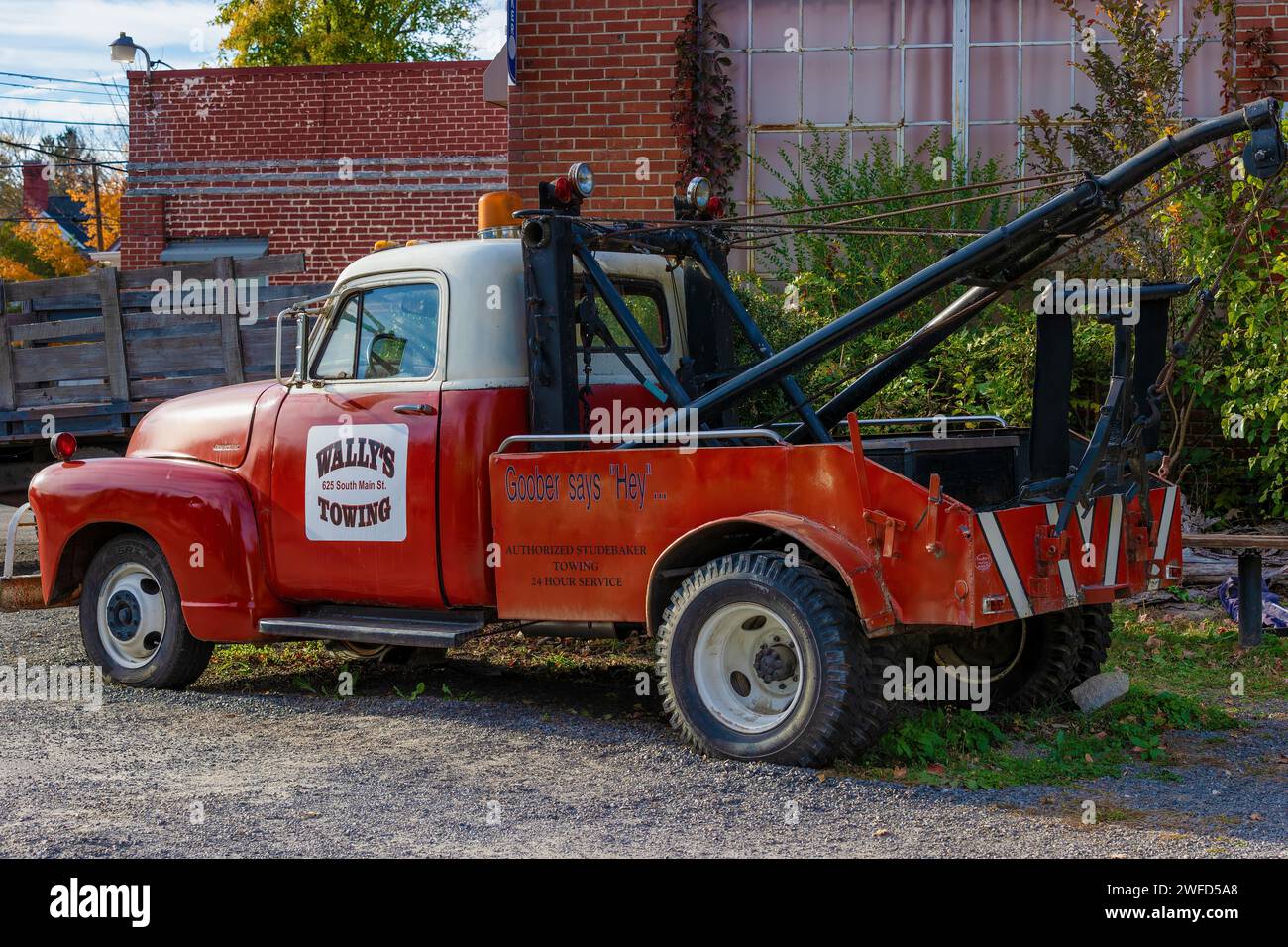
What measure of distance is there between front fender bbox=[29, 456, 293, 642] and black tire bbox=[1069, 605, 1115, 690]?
3726 mm

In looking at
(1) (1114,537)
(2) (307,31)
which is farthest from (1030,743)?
(2) (307,31)

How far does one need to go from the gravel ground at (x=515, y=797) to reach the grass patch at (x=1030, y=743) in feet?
0.46

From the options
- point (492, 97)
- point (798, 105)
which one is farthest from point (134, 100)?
point (798, 105)

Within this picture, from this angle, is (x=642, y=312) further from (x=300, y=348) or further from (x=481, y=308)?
(x=300, y=348)

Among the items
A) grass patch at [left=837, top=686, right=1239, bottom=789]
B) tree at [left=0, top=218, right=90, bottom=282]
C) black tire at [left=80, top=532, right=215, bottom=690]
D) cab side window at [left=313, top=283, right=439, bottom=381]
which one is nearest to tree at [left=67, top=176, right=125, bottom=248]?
tree at [left=0, top=218, right=90, bottom=282]

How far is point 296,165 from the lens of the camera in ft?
72.3

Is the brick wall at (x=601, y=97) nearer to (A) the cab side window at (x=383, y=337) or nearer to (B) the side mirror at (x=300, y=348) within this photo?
(B) the side mirror at (x=300, y=348)

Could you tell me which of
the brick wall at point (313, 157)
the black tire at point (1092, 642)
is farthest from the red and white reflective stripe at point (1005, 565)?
the brick wall at point (313, 157)

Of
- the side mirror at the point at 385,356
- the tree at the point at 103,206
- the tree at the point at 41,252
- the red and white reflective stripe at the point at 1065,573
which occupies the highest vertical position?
the tree at the point at 103,206

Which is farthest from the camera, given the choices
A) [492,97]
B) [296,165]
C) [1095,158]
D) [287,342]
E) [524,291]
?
[296,165]

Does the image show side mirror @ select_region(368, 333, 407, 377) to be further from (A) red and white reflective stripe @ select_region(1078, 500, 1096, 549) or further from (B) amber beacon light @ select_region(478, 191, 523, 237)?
(A) red and white reflective stripe @ select_region(1078, 500, 1096, 549)

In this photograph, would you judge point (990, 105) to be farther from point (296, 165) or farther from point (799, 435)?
point (296, 165)

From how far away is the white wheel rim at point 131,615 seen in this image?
7262 millimetres
